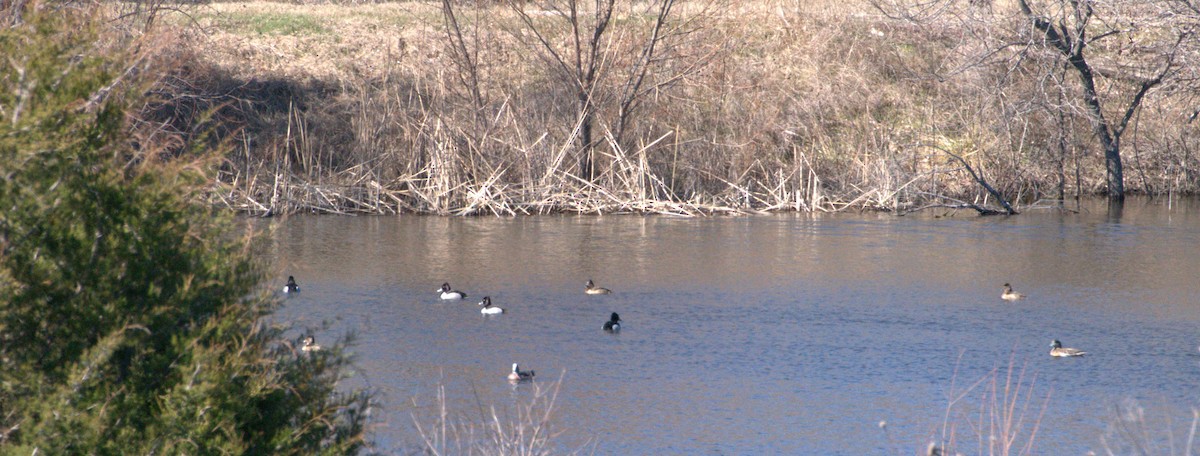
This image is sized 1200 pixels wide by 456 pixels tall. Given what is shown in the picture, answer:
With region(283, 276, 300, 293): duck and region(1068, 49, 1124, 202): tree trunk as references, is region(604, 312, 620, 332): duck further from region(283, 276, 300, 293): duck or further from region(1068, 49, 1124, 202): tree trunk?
region(1068, 49, 1124, 202): tree trunk

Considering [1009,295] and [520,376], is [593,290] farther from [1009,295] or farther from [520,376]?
[1009,295]

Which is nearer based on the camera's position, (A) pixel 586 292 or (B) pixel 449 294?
Answer: (B) pixel 449 294

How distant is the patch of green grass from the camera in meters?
24.9

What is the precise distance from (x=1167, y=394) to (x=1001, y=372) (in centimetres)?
117

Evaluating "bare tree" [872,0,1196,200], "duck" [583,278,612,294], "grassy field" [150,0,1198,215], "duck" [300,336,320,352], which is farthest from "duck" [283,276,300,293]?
"bare tree" [872,0,1196,200]

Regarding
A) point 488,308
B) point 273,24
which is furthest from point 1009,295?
point 273,24

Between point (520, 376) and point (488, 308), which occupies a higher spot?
point (488, 308)

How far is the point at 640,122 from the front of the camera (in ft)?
66.2

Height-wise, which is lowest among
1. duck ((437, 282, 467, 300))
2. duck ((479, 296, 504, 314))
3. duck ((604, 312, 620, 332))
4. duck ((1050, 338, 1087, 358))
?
duck ((1050, 338, 1087, 358))

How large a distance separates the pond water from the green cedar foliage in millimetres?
697

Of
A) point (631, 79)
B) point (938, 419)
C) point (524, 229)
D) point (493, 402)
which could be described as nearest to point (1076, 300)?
point (938, 419)

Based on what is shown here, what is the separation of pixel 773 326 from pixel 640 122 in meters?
10.2

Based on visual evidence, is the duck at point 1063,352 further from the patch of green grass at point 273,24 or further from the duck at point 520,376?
the patch of green grass at point 273,24

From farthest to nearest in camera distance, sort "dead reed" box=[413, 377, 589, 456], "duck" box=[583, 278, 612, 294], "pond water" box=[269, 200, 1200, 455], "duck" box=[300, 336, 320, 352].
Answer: "duck" box=[583, 278, 612, 294]
"pond water" box=[269, 200, 1200, 455]
"dead reed" box=[413, 377, 589, 456]
"duck" box=[300, 336, 320, 352]
